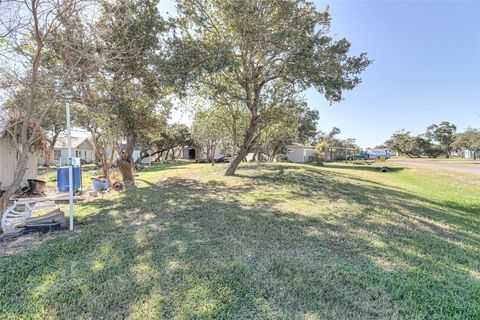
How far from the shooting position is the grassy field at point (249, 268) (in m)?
2.49

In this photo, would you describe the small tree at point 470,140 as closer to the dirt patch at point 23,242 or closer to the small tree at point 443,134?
the small tree at point 443,134

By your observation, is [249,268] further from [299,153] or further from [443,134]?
[443,134]

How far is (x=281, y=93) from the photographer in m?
13.5

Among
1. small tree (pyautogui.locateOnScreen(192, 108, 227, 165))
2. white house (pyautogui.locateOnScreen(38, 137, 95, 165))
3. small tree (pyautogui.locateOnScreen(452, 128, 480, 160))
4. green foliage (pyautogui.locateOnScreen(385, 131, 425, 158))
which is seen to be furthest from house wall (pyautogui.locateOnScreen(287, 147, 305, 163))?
green foliage (pyautogui.locateOnScreen(385, 131, 425, 158))

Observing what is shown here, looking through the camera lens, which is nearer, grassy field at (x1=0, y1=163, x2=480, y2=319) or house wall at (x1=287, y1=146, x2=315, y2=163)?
grassy field at (x1=0, y1=163, x2=480, y2=319)

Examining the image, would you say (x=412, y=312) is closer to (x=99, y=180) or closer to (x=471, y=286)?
(x=471, y=286)

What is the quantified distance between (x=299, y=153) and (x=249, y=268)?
39696 millimetres

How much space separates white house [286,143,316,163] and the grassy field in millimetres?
35611

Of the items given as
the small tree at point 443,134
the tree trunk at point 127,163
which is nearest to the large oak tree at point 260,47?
the tree trunk at point 127,163

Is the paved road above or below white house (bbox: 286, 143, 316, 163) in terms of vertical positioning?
below

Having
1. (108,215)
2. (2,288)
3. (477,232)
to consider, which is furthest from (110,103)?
(477,232)

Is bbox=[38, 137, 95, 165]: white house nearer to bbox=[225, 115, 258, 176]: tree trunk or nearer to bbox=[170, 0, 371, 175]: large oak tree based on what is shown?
bbox=[225, 115, 258, 176]: tree trunk

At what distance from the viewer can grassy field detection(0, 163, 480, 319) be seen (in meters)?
2.49

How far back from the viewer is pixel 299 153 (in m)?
41.6
